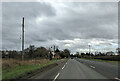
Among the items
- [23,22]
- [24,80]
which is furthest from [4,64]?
[23,22]

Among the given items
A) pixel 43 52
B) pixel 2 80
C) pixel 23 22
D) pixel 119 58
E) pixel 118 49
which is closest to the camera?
pixel 2 80

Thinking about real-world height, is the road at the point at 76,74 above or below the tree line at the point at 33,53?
below

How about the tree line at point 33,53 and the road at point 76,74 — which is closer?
the road at point 76,74

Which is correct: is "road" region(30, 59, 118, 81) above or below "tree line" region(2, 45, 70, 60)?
below

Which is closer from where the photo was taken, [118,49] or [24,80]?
[24,80]

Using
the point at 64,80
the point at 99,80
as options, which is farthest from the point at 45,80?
the point at 99,80

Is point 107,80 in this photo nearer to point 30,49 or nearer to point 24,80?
point 24,80

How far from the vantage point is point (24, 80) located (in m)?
11.1

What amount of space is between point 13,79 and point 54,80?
289cm

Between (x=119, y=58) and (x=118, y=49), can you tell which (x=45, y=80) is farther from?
(x=118, y=49)

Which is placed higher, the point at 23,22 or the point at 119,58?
the point at 23,22

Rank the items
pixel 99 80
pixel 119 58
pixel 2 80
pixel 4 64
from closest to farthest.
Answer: pixel 2 80
pixel 99 80
pixel 4 64
pixel 119 58

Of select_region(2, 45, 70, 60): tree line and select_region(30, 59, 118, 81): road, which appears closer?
select_region(30, 59, 118, 81): road

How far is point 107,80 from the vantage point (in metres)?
11.0
